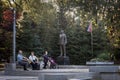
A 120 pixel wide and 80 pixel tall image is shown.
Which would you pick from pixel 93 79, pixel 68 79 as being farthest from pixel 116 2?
pixel 93 79

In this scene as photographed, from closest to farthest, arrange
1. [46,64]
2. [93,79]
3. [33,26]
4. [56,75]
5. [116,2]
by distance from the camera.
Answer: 1. [116,2]
2. [56,75]
3. [93,79]
4. [46,64]
5. [33,26]

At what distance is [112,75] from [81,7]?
7.86 m

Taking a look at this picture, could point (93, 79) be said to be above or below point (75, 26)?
below

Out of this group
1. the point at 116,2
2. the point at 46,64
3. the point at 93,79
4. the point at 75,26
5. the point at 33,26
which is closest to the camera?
the point at 116,2

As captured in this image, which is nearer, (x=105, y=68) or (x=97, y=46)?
(x=105, y=68)

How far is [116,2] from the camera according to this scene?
585 inches

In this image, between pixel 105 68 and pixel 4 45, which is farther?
pixel 4 45

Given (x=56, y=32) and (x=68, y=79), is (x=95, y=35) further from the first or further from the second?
(x=68, y=79)

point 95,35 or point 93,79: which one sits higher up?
point 95,35

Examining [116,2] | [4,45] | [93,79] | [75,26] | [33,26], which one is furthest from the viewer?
[75,26]

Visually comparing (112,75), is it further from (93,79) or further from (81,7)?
(81,7)

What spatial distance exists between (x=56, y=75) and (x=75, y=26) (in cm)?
2636

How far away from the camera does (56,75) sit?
19031mm

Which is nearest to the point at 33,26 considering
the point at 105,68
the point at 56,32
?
the point at 56,32
